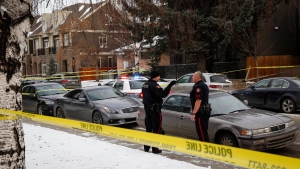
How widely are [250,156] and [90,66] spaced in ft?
132

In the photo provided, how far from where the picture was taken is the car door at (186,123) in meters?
8.52

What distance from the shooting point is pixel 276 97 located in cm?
1344

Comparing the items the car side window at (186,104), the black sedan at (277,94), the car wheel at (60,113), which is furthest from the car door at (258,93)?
the car wheel at (60,113)

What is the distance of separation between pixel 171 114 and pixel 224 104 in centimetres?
132

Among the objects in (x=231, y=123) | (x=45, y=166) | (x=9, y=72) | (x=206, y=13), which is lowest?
(x=45, y=166)

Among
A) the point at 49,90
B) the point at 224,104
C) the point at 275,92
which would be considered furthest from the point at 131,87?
the point at 224,104

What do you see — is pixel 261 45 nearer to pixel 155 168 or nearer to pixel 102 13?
pixel 102 13

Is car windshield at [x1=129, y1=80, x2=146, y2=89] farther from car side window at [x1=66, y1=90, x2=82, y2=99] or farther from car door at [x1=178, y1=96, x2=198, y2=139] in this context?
car door at [x1=178, y1=96, x2=198, y2=139]

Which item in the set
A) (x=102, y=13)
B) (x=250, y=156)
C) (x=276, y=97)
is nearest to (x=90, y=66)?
(x=276, y=97)

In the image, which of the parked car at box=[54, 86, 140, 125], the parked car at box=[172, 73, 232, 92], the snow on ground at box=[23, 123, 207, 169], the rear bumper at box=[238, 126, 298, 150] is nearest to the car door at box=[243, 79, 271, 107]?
the parked car at box=[172, 73, 232, 92]

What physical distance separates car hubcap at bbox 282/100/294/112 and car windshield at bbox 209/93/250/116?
15.7 feet

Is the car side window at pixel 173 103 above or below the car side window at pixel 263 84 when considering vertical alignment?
below

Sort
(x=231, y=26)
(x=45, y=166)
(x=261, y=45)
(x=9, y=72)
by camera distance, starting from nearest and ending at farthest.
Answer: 1. (x=9, y=72)
2. (x=45, y=166)
3. (x=231, y=26)
4. (x=261, y=45)

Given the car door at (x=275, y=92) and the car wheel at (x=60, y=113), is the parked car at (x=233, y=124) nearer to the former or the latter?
the car door at (x=275, y=92)
